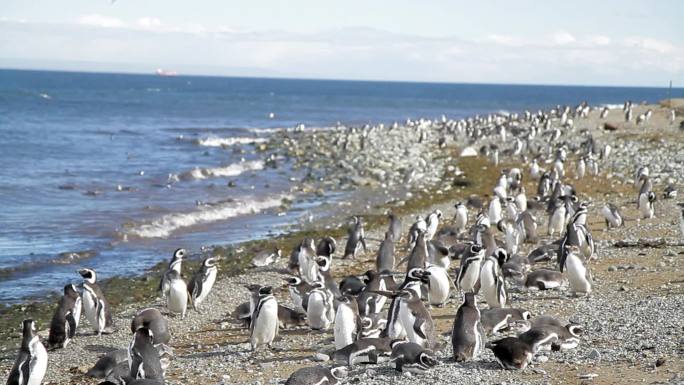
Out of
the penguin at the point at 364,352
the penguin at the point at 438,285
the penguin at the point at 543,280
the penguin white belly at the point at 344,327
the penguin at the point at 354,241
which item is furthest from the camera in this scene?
the penguin at the point at 354,241

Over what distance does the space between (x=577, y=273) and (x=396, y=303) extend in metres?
3.53

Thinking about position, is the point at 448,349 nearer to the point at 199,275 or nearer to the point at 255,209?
the point at 199,275

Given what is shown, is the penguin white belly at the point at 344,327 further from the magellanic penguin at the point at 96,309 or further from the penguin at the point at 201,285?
the penguin at the point at 201,285

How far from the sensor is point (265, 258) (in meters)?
17.4

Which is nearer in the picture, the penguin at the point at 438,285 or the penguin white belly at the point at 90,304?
the penguin at the point at 438,285

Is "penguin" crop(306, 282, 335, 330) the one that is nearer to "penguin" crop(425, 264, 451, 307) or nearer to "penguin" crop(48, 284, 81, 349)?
"penguin" crop(425, 264, 451, 307)

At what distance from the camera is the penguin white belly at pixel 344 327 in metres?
10.2

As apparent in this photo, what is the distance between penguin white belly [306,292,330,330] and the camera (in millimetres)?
11492

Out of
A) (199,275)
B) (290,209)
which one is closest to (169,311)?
(199,275)

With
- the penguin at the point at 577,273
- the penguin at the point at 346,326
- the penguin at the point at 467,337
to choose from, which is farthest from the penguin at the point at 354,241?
the penguin at the point at 467,337

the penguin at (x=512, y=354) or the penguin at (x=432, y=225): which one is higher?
the penguin at (x=512, y=354)

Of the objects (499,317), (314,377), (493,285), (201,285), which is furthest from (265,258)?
(314,377)

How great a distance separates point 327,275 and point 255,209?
1314cm

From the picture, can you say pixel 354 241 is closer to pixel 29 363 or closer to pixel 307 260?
pixel 307 260
